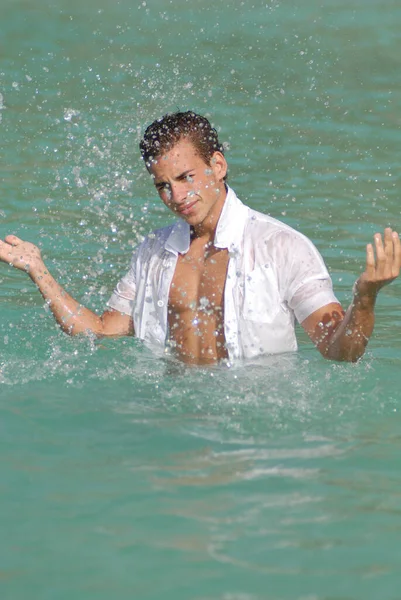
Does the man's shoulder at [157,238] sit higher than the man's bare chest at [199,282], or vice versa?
the man's shoulder at [157,238]

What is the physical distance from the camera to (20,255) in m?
5.25

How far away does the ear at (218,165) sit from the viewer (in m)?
5.18

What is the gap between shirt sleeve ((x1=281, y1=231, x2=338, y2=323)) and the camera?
16.0ft

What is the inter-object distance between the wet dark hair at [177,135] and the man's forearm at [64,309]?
0.79 meters

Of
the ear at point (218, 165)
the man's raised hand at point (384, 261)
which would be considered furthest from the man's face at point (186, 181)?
the man's raised hand at point (384, 261)

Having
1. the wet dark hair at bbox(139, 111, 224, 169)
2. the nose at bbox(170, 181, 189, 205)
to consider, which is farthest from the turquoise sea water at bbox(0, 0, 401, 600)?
the wet dark hair at bbox(139, 111, 224, 169)

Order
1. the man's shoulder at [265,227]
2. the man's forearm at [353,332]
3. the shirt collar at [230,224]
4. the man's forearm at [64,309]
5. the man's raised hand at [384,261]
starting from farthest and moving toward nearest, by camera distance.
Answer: the man's forearm at [64,309] < the shirt collar at [230,224] < the man's shoulder at [265,227] < the man's forearm at [353,332] < the man's raised hand at [384,261]

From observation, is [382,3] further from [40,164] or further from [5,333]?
[5,333]

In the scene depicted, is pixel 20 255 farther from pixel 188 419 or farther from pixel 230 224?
pixel 188 419

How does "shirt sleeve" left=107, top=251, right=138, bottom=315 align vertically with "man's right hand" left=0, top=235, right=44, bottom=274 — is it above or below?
below

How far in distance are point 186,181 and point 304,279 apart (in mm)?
707

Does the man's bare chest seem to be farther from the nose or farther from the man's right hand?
the man's right hand

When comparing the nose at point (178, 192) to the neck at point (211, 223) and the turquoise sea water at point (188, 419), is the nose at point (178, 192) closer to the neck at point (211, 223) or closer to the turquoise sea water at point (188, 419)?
the neck at point (211, 223)

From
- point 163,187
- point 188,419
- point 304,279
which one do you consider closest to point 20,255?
point 163,187
